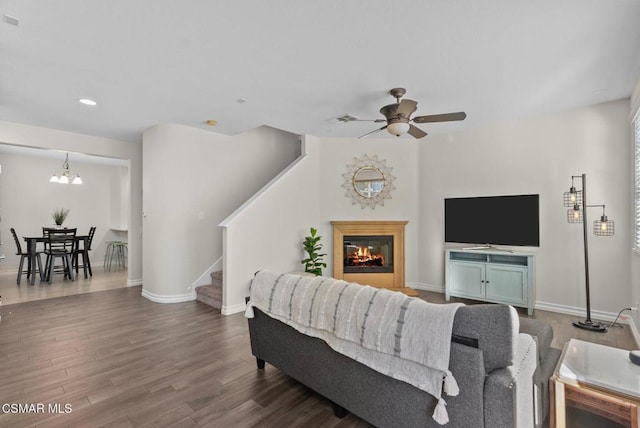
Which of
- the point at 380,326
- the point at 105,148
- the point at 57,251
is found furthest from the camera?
the point at 57,251

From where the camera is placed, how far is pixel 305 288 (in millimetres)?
2088

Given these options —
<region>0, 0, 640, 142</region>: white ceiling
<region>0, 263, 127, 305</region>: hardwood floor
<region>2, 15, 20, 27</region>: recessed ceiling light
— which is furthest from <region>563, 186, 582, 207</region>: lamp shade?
<region>0, 263, 127, 305</region>: hardwood floor

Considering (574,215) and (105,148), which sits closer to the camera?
(574,215)

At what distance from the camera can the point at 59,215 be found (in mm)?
7418

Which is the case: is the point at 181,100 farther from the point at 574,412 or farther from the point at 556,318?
the point at 556,318

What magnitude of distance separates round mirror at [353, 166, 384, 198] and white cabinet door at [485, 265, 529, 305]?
2182 millimetres

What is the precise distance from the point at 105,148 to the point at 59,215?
3.23 m

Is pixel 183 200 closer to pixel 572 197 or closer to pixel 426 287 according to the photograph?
pixel 426 287

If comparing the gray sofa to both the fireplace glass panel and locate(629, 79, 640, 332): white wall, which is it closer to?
locate(629, 79, 640, 332): white wall

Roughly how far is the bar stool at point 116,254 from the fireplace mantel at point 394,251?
Result: 5.81m

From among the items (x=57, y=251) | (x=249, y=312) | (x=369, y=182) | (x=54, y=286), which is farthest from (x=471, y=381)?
(x=57, y=251)

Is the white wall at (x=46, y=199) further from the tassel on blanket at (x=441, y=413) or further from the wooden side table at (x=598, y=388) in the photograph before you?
the wooden side table at (x=598, y=388)

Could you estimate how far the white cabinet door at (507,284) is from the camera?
416 centimetres

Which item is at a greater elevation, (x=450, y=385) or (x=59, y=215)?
(x=59, y=215)
